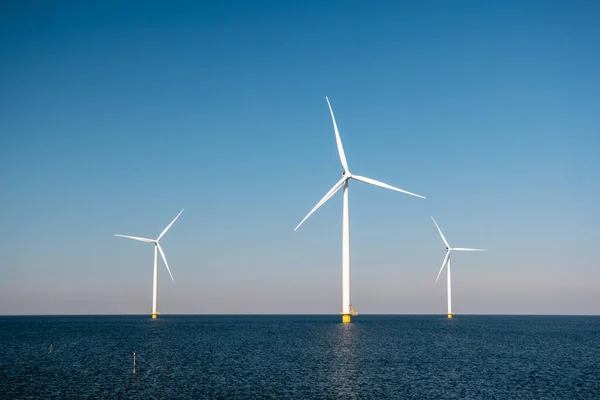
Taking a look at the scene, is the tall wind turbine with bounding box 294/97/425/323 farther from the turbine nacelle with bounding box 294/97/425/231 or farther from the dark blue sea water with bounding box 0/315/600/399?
the dark blue sea water with bounding box 0/315/600/399

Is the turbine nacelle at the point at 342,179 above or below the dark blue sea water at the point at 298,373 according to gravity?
above

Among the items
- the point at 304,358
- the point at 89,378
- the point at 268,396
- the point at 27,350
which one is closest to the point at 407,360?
the point at 304,358

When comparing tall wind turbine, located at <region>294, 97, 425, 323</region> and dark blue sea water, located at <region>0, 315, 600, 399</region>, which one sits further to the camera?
tall wind turbine, located at <region>294, 97, 425, 323</region>

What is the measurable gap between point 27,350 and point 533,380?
8388 cm

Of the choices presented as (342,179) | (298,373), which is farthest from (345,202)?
(298,373)

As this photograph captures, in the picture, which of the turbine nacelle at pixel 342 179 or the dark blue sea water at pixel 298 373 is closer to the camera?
the dark blue sea water at pixel 298 373

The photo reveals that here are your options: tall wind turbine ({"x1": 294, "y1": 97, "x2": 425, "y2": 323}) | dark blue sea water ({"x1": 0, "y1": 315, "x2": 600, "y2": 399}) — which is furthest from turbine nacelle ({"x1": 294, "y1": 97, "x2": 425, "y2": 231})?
dark blue sea water ({"x1": 0, "y1": 315, "x2": 600, "y2": 399})

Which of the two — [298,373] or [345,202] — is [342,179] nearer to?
[345,202]

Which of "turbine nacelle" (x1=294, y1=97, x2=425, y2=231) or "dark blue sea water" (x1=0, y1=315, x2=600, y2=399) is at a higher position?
"turbine nacelle" (x1=294, y1=97, x2=425, y2=231)

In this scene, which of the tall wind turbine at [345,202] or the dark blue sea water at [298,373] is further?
the tall wind turbine at [345,202]

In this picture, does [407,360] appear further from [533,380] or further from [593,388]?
[593,388]

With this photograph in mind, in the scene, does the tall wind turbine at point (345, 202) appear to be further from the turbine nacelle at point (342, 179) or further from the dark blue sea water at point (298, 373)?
the dark blue sea water at point (298, 373)

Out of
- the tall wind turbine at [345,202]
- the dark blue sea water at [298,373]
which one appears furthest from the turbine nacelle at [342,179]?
the dark blue sea water at [298,373]

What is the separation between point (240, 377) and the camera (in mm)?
68375
